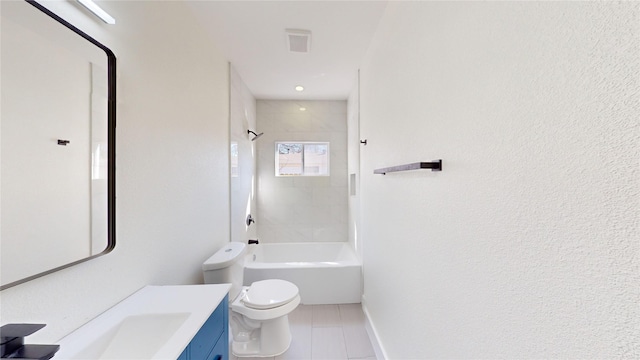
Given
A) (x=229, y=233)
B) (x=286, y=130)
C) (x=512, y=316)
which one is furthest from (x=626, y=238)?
(x=286, y=130)

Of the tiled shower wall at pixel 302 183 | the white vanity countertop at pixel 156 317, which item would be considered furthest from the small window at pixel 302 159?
the white vanity countertop at pixel 156 317

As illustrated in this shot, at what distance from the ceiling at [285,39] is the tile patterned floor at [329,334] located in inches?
96.9

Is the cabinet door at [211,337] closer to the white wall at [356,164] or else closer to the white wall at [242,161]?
the white wall at [242,161]

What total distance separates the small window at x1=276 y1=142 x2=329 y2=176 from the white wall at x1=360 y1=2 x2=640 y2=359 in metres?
2.50

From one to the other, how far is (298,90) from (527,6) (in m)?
2.80

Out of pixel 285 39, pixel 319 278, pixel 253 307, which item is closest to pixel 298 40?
pixel 285 39

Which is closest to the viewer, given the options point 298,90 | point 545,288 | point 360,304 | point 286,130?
point 545,288

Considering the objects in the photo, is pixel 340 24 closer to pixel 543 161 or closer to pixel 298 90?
pixel 298 90

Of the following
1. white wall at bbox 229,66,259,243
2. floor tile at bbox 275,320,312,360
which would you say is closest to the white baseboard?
floor tile at bbox 275,320,312,360

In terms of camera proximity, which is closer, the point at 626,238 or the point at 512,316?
the point at 626,238

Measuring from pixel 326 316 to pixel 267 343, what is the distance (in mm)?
746

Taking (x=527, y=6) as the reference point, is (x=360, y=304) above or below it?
below

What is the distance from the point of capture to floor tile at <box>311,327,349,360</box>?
72.4 inches

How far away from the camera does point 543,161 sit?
51 centimetres
